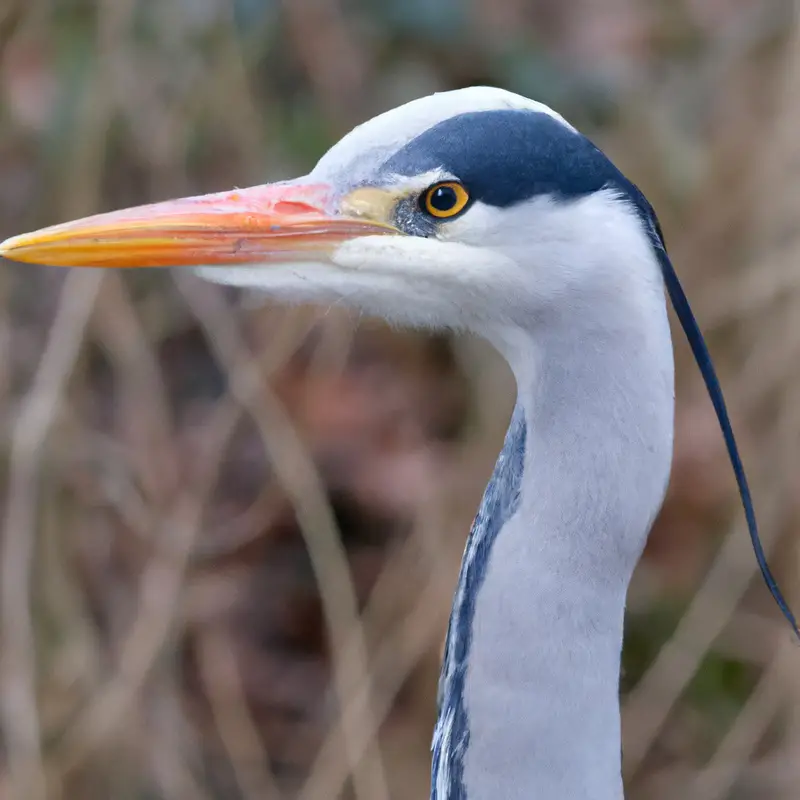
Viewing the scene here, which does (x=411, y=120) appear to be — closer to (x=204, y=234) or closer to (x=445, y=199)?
(x=445, y=199)

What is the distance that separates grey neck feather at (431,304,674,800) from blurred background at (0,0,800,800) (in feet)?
3.27

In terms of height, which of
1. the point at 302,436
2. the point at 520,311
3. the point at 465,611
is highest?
the point at 520,311

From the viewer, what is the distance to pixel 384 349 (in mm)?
2432

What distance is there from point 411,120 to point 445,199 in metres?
0.07

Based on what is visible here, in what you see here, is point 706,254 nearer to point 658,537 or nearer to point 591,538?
point 658,537

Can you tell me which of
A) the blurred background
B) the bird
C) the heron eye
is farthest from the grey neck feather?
the blurred background

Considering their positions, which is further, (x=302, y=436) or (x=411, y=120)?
(x=302, y=436)

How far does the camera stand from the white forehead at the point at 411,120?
2.76 feet

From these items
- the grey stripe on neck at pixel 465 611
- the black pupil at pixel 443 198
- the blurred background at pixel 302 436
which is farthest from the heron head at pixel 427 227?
the blurred background at pixel 302 436

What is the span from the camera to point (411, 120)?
2.78 ft

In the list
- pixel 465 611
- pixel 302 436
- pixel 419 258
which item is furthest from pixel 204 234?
pixel 302 436

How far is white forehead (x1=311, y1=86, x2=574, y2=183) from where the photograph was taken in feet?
2.76

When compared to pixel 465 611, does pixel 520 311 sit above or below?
above

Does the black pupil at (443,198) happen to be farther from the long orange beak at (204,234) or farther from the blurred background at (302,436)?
the blurred background at (302,436)
